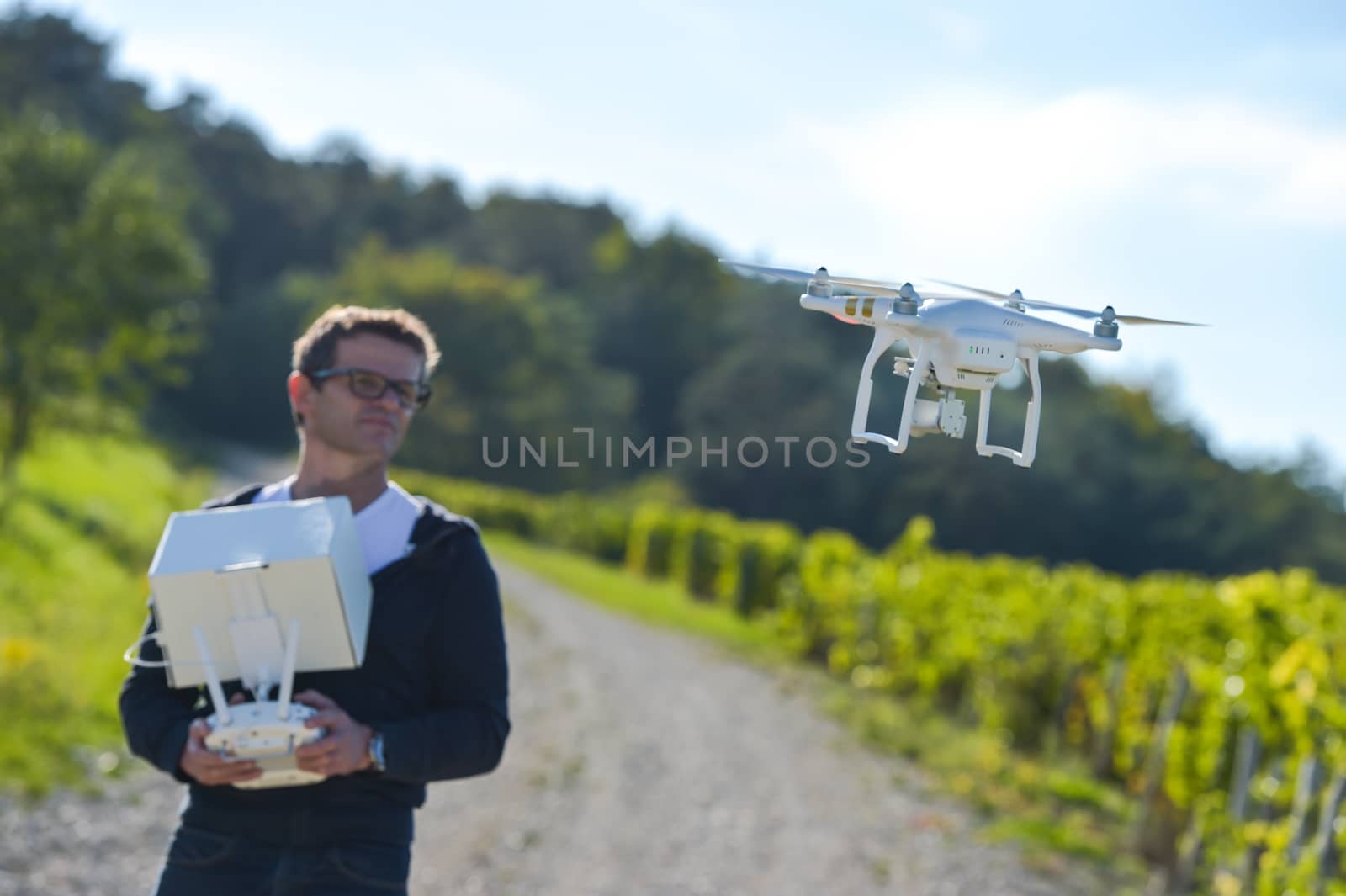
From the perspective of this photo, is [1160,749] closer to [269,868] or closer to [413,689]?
[413,689]

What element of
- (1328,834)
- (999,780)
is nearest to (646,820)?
(999,780)

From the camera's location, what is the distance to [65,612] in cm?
1023

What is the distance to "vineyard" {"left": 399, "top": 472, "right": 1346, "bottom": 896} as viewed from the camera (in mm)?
6223

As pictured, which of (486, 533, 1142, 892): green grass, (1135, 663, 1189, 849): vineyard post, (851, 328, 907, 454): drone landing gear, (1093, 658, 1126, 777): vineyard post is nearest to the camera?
(851, 328, 907, 454): drone landing gear

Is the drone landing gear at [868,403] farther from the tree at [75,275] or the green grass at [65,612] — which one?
the tree at [75,275]

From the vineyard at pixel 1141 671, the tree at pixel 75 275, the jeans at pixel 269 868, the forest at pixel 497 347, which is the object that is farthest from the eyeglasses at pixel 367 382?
the tree at pixel 75 275

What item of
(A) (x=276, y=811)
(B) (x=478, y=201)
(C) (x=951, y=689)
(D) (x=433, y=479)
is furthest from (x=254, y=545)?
(B) (x=478, y=201)

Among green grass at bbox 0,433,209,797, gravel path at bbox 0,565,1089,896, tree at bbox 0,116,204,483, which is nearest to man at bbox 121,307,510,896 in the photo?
gravel path at bbox 0,565,1089,896

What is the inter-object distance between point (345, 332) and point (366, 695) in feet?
2.34

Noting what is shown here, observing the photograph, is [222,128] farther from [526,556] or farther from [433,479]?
[526,556]

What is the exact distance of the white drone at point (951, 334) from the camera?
1376 millimetres

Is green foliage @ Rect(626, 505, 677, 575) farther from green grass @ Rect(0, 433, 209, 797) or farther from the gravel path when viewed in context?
the gravel path

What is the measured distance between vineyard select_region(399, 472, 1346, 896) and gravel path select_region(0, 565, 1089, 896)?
1.04 m

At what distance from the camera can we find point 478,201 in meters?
75.4
